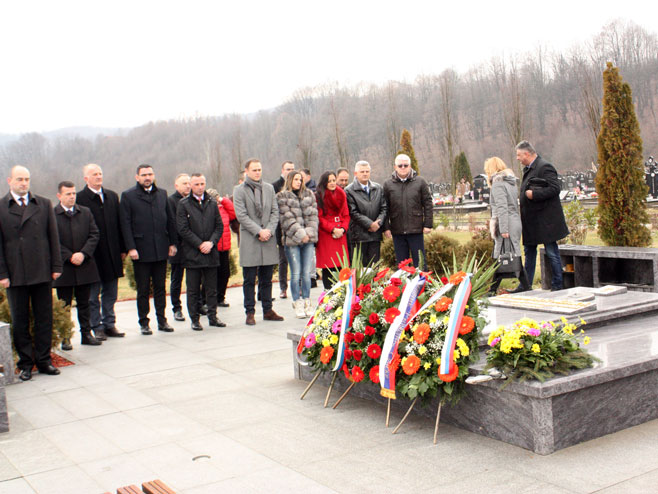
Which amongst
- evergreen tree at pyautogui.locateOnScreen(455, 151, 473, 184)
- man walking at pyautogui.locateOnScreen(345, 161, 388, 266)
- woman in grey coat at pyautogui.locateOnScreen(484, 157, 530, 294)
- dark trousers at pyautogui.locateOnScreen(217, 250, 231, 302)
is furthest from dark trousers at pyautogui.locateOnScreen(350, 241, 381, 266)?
evergreen tree at pyautogui.locateOnScreen(455, 151, 473, 184)

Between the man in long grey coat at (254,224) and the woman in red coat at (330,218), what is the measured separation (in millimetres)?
668

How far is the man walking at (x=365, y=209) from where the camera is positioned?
923 centimetres

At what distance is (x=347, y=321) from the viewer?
4.88 m

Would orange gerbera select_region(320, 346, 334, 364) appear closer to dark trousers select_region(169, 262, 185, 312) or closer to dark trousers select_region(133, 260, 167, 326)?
dark trousers select_region(133, 260, 167, 326)

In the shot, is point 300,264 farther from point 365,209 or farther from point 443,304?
point 443,304

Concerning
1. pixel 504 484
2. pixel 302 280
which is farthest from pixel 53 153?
pixel 504 484

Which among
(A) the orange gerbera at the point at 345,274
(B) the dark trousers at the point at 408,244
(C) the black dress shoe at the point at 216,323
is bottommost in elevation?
(C) the black dress shoe at the point at 216,323

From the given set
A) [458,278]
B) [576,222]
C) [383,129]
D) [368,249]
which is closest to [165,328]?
[368,249]

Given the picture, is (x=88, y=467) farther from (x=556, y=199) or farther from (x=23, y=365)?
(x=556, y=199)

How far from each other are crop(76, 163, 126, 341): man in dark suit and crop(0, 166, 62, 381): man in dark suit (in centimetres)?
152

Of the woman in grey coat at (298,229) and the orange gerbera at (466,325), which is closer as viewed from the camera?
the orange gerbera at (466,325)

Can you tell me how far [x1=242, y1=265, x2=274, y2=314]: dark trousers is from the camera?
8.58 m

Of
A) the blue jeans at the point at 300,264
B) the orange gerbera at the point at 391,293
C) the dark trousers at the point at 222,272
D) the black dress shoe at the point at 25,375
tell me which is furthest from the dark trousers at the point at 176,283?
the orange gerbera at the point at 391,293

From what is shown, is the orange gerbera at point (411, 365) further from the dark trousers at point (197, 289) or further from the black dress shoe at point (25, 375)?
the dark trousers at point (197, 289)
